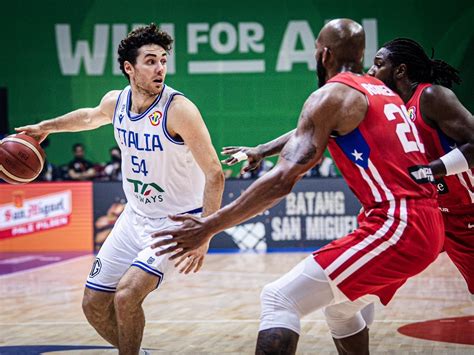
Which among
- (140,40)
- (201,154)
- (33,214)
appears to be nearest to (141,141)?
(201,154)

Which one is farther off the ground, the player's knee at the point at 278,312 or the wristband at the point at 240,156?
the wristband at the point at 240,156

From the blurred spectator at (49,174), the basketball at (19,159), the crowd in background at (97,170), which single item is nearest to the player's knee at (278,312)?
the basketball at (19,159)

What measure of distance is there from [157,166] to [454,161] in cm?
176

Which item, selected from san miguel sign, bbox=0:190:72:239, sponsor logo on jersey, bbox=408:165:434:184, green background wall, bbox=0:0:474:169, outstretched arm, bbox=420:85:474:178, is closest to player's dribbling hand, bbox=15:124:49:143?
outstretched arm, bbox=420:85:474:178

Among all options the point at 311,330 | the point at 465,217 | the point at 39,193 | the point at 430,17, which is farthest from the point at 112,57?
the point at 465,217

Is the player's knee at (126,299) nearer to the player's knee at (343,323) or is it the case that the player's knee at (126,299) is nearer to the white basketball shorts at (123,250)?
the white basketball shorts at (123,250)

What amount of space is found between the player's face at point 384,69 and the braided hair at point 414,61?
27 millimetres

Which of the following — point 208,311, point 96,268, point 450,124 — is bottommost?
point 208,311

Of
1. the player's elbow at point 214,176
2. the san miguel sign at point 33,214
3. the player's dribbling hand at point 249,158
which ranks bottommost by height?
the san miguel sign at point 33,214

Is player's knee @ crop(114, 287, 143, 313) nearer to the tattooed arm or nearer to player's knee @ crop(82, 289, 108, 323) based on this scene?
player's knee @ crop(82, 289, 108, 323)

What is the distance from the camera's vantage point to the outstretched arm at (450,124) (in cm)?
456

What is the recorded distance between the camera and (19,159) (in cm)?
564

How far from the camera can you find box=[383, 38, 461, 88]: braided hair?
4.95m

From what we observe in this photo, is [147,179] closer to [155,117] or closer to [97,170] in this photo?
[155,117]
